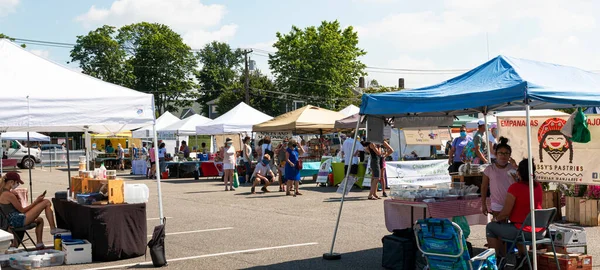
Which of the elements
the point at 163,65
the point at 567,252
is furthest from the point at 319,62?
the point at 567,252

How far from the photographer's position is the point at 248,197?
57.7 feet

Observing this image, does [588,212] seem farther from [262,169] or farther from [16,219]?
[262,169]

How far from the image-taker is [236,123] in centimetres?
2612

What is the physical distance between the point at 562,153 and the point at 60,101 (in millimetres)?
7864

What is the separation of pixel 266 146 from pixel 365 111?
12839 millimetres

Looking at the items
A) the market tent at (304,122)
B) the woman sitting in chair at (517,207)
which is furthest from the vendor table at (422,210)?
the market tent at (304,122)

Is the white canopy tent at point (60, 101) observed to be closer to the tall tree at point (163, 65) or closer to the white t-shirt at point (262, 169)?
the white t-shirt at point (262, 169)

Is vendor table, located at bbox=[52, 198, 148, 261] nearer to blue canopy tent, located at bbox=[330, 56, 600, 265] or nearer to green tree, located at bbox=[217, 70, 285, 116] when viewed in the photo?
blue canopy tent, located at bbox=[330, 56, 600, 265]

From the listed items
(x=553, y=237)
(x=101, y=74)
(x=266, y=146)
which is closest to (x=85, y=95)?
(x=553, y=237)

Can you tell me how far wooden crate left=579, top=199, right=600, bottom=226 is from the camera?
11141 mm

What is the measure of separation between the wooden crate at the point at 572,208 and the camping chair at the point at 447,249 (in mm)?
5832

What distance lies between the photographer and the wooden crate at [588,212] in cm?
1114

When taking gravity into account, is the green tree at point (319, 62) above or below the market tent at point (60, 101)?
above

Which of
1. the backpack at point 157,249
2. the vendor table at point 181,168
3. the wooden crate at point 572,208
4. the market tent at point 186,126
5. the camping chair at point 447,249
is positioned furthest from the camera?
the market tent at point 186,126
